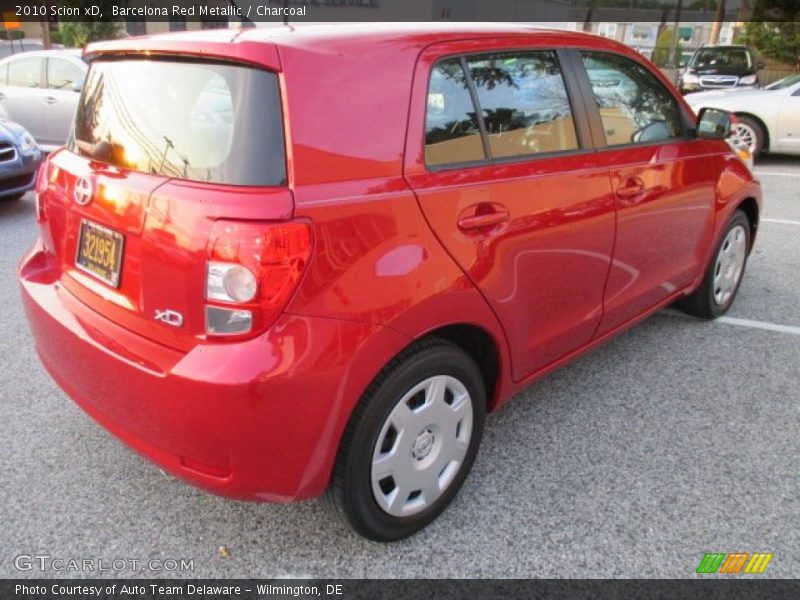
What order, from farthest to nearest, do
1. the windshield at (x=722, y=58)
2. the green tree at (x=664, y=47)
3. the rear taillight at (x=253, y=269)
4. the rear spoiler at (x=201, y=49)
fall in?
the green tree at (x=664, y=47)
the windshield at (x=722, y=58)
the rear spoiler at (x=201, y=49)
the rear taillight at (x=253, y=269)

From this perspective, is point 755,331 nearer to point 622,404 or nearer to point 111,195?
point 622,404

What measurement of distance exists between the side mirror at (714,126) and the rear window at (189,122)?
263 centimetres

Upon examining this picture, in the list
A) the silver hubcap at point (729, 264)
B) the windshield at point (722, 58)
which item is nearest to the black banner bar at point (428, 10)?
the windshield at point (722, 58)

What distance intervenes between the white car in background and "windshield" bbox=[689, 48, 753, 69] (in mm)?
4434

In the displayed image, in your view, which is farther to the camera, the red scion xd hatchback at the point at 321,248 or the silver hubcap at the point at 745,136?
the silver hubcap at the point at 745,136

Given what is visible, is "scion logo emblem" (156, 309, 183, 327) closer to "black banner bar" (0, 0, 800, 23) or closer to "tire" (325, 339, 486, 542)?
"tire" (325, 339, 486, 542)

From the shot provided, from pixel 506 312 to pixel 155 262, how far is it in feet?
4.05

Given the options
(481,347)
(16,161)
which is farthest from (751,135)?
(16,161)

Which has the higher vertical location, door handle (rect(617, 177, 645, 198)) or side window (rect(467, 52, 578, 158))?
side window (rect(467, 52, 578, 158))

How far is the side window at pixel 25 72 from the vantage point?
9.15 m

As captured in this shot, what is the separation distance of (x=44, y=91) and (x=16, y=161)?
114 inches

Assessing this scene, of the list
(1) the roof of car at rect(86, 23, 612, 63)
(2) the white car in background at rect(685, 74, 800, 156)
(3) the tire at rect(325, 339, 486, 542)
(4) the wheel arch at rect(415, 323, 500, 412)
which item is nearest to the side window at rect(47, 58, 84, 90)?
(1) the roof of car at rect(86, 23, 612, 63)

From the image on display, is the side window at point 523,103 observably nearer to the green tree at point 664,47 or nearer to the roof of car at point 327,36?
the roof of car at point 327,36

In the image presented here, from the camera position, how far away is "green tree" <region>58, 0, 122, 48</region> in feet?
81.3
